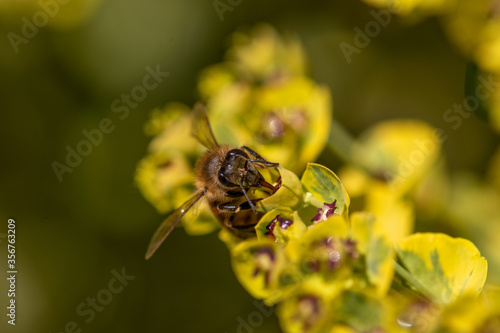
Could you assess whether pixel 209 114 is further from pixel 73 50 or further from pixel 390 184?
pixel 73 50

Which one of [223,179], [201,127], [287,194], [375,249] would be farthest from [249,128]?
[375,249]

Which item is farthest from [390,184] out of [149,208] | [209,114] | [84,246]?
[84,246]

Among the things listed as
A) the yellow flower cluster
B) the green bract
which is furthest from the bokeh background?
the yellow flower cluster

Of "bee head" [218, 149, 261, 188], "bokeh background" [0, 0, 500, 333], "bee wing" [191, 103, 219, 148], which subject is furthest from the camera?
"bokeh background" [0, 0, 500, 333]

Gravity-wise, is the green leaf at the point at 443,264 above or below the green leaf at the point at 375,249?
below

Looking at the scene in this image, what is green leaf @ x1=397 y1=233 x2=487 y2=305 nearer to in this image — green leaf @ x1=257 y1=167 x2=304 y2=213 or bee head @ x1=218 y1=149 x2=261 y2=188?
green leaf @ x1=257 y1=167 x2=304 y2=213

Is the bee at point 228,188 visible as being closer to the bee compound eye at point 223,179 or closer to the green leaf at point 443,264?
the bee compound eye at point 223,179

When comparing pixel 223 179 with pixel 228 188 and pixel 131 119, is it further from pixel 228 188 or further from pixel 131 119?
pixel 131 119

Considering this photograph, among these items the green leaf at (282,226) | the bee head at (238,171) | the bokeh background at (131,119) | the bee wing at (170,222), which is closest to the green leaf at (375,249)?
the green leaf at (282,226)
